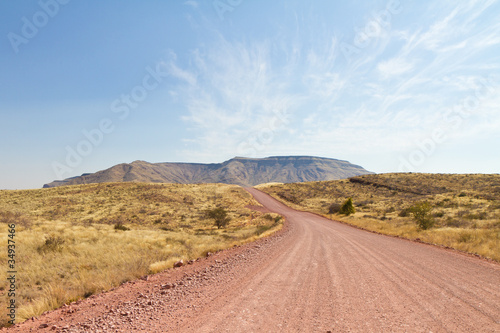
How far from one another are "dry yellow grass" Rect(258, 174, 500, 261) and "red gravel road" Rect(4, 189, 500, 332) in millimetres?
5617

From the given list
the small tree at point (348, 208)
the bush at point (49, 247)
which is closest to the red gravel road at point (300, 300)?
the bush at point (49, 247)

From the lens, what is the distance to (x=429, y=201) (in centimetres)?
3597

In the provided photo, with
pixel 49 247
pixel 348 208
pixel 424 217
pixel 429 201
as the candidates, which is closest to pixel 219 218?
pixel 49 247

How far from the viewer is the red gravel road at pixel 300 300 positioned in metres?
4.47

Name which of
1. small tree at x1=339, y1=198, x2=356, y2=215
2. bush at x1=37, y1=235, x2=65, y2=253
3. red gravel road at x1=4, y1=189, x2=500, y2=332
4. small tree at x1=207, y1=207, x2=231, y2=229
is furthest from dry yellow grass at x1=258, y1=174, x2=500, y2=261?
bush at x1=37, y1=235, x2=65, y2=253

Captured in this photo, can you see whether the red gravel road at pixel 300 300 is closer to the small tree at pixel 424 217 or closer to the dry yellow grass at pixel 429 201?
the dry yellow grass at pixel 429 201

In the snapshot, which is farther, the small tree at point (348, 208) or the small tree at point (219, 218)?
the small tree at point (348, 208)

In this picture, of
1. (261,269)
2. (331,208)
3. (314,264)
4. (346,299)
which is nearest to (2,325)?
(261,269)

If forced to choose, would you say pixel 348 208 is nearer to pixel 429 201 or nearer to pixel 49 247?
pixel 429 201

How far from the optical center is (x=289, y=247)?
1221 cm

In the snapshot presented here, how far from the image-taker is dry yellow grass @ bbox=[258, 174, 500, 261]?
1373cm

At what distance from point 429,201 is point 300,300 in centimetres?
4160

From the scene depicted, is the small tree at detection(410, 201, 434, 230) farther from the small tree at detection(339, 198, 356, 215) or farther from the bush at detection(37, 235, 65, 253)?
the bush at detection(37, 235, 65, 253)

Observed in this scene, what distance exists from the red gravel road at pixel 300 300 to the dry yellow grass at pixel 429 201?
18.4 ft
